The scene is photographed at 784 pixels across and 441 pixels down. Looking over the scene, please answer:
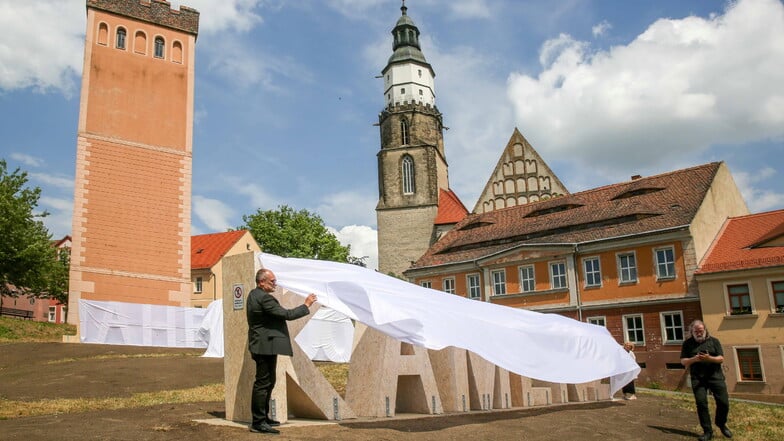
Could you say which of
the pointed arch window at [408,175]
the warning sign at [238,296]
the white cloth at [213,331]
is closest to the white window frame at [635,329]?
the white cloth at [213,331]

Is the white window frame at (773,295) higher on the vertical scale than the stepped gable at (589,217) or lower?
lower

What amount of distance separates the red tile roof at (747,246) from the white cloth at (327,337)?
15.8 m

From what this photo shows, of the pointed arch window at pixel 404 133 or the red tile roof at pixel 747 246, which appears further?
the pointed arch window at pixel 404 133

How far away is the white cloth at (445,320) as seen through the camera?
8852mm

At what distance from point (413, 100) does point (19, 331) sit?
43.2 metres

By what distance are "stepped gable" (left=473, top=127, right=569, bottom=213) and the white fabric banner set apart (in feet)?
83.4

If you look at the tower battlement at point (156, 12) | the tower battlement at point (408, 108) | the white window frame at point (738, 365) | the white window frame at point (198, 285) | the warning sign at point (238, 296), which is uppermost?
the tower battlement at point (408, 108)

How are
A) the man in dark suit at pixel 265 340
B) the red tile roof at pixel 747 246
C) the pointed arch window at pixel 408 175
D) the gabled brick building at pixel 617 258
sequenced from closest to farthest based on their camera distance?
the man in dark suit at pixel 265 340, the red tile roof at pixel 747 246, the gabled brick building at pixel 617 258, the pointed arch window at pixel 408 175

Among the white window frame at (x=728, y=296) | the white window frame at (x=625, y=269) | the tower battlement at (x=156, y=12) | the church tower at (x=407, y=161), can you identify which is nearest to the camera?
the white window frame at (x=728, y=296)

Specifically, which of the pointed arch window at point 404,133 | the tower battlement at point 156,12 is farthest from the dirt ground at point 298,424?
the pointed arch window at point 404,133

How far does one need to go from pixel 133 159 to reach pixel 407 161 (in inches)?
1282

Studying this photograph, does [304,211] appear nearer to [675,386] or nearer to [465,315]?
[675,386]

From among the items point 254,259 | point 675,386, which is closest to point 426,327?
point 254,259

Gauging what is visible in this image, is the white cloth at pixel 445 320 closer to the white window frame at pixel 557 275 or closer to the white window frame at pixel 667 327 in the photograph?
the white window frame at pixel 667 327
